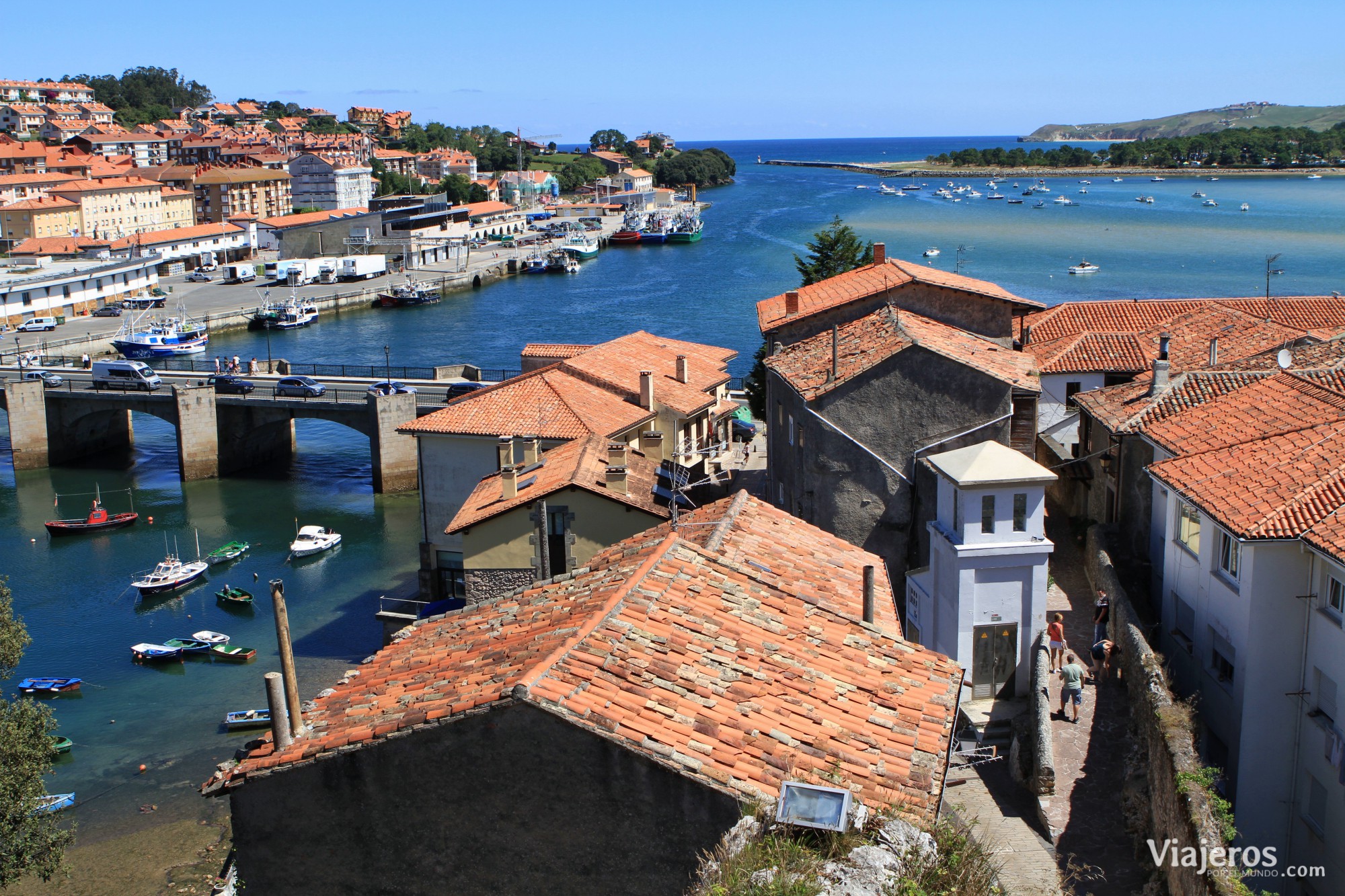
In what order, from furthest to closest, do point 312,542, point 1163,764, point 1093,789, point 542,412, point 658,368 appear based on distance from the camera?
point 312,542 < point 658,368 < point 542,412 < point 1093,789 < point 1163,764

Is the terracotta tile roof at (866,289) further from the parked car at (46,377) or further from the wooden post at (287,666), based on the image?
the parked car at (46,377)

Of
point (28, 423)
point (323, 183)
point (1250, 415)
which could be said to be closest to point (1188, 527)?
point (1250, 415)

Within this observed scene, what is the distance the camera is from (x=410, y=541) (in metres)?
44.5

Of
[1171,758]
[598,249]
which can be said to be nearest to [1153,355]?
[1171,758]

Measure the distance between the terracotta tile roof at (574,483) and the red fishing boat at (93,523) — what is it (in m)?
24.2

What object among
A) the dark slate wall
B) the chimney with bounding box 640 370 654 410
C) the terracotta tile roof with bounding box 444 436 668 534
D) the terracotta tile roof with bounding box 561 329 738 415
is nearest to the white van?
the terracotta tile roof with bounding box 561 329 738 415

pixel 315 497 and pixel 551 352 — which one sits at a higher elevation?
pixel 551 352

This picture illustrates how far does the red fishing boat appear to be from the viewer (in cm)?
4628

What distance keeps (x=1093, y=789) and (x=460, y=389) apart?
39317mm

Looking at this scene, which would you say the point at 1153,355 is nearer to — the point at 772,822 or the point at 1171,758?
the point at 1171,758

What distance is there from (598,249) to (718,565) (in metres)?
140

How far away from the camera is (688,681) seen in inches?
452

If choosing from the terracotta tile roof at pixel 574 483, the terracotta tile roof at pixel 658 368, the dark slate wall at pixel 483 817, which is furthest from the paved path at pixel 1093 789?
the terracotta tile roof at pixel 658 368

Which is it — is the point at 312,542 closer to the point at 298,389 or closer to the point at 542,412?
the point at 542,412
